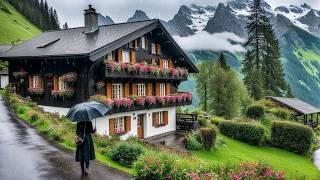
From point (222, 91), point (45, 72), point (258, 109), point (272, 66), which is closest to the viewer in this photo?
point (45, 72)

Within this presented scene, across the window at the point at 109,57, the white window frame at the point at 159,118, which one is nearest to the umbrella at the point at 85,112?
the window at the point at 109,57

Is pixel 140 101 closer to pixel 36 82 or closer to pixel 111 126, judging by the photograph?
pixel 111 126

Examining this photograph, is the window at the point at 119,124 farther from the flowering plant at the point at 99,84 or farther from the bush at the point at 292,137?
the bush at the point at 292,137

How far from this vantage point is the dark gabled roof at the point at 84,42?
27.6 metres

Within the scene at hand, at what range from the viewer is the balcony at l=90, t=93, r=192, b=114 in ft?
92.2

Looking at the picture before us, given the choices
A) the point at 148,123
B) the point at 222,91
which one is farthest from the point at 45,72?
the point at 222,91

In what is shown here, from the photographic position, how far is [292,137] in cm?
3716

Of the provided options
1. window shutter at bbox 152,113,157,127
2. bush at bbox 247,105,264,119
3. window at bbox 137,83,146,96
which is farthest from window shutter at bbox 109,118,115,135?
bush at bbox 247,105,264,119

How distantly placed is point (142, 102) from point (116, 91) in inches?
91.4

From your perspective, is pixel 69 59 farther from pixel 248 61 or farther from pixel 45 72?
pixel 248 61

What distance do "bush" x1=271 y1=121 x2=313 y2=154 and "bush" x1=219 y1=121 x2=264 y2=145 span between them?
1.71m

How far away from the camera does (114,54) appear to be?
30516 millimetres

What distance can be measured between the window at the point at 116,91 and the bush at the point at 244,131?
13571 mm

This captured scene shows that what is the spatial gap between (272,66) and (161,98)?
3989cm
